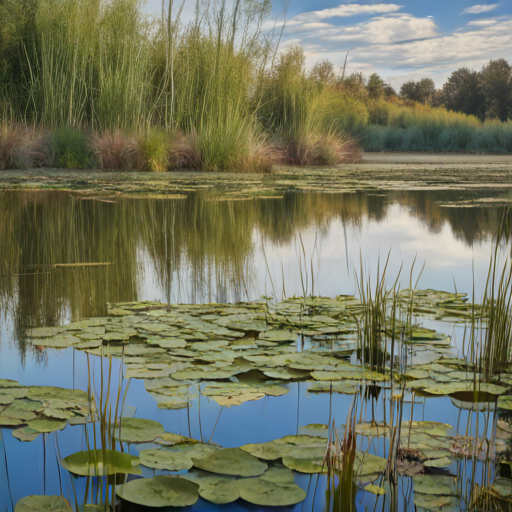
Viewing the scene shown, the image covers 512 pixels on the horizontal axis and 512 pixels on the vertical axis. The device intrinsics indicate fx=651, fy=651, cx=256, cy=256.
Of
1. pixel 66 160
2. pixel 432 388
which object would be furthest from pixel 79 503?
pixel 66 160

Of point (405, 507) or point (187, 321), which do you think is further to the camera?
point (187, 321)

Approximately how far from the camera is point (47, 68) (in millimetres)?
10836

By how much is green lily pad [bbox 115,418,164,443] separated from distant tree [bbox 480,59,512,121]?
32.0 meters

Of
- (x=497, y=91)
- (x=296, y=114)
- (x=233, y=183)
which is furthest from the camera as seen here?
(x=497, y=91)

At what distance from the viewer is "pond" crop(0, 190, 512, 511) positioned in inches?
56.2

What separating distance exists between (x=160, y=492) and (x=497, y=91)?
33142mm

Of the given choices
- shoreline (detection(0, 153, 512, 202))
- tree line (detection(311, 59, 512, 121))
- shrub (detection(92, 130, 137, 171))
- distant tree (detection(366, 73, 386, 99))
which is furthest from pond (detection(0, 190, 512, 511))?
distant tree (detection(366, 73, 386, 99))

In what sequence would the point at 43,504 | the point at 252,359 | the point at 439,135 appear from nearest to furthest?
the point at 43,504, the point at 252,359, the point at 439,135

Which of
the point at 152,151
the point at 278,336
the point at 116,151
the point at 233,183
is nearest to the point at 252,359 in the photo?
the point at 278,336

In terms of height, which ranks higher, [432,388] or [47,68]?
[47,68]

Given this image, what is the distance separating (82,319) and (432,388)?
4.76 feet

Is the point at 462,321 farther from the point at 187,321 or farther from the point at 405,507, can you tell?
the point at 405,507

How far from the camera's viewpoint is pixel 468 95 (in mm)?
32281

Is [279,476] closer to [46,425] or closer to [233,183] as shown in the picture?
[46,425]
